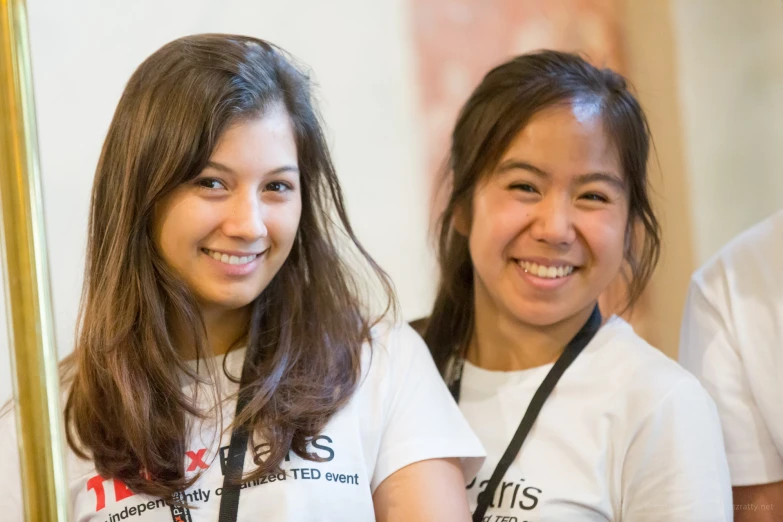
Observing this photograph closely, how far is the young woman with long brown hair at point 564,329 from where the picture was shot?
125 centimetres

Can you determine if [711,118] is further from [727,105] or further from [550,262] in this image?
[550,262]

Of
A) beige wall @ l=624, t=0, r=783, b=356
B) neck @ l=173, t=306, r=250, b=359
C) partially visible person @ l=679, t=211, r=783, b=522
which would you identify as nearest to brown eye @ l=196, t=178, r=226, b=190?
neck @ l=173, t=306, r=250, b=359

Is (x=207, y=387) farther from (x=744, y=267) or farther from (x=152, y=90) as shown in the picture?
(x=744, y=267)

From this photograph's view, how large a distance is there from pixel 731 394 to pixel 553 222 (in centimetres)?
41

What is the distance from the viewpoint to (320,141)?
1328 mm

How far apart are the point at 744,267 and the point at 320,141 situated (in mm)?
737

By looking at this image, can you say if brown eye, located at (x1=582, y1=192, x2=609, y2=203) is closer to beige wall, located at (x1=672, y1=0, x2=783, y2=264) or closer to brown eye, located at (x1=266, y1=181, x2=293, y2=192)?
brown eye, located at (x1=266, y1=181, x2=293, y2=192)

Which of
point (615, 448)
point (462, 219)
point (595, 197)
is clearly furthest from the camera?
point (462, 219)

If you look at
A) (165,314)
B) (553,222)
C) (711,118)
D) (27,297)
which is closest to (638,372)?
(553,222)

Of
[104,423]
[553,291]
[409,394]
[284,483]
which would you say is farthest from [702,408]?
[104,423]

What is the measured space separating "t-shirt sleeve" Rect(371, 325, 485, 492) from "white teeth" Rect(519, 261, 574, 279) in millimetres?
228

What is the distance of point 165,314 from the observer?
1.26m

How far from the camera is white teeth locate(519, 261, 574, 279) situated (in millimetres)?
1389

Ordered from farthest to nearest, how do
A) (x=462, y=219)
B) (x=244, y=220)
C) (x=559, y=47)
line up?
(x=559, y=47)
(x=462, y=219)
(x=244, y=220)
